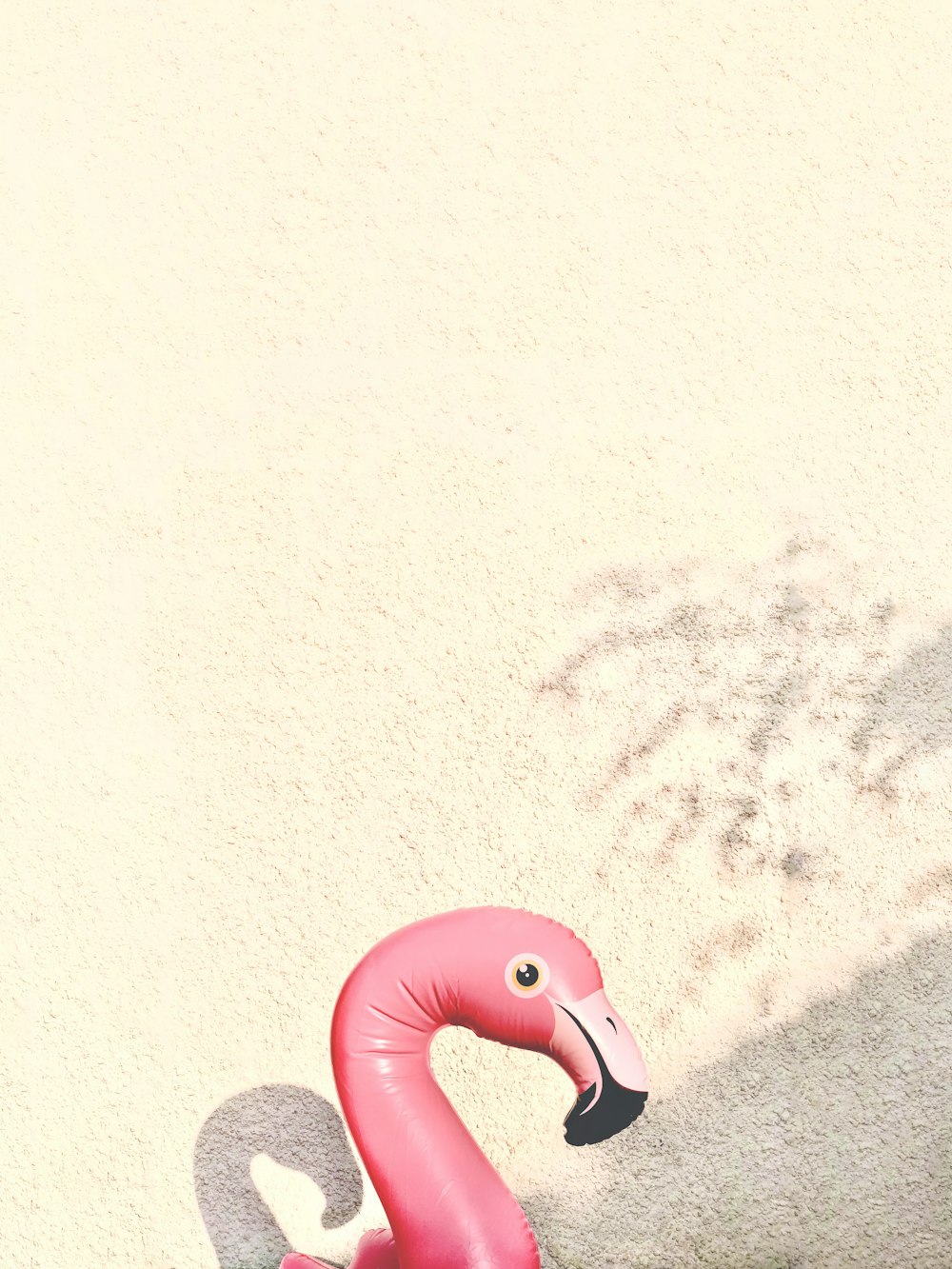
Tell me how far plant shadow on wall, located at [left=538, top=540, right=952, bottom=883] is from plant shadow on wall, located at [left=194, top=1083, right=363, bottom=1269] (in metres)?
1.16

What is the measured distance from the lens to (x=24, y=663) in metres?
3.00

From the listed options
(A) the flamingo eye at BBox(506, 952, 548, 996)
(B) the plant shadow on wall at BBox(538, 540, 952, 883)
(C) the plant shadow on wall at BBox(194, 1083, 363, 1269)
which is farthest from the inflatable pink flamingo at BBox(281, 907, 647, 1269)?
(B) the plant shadow on wall at BBox(538, 540, 952, 883)

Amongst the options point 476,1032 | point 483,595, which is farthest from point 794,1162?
point 483,595

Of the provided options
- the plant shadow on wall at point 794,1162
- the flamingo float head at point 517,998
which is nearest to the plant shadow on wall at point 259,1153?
the plant shadow on wall at point 794,1162

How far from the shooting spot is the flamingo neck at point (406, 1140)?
1.93 m

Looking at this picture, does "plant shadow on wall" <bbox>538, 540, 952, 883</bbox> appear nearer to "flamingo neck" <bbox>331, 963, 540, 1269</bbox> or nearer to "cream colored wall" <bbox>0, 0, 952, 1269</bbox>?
"cream colored wall" <bbox>0, 0, 952, 1269</bbox>

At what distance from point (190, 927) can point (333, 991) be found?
17.6 inches

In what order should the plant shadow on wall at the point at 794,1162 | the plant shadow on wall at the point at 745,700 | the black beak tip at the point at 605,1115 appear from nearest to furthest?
the black beak tip at the point at 605,1115
the plant shadow on wall at the point at 794,1162
the plant shadow on wall at the point at 745,700

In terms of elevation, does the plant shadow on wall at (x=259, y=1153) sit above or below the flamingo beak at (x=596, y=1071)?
below

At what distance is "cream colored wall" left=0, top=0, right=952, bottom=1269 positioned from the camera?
2.71 meters

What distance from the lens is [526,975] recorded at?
188 cm

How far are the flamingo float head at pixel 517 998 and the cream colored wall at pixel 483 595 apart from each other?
84cm

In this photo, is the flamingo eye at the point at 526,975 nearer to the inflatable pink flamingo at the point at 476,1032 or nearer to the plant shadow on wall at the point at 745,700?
the inflatable pink flamingo at the point at 476,1032

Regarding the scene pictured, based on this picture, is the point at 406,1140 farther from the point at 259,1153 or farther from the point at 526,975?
the point at 259,1153
